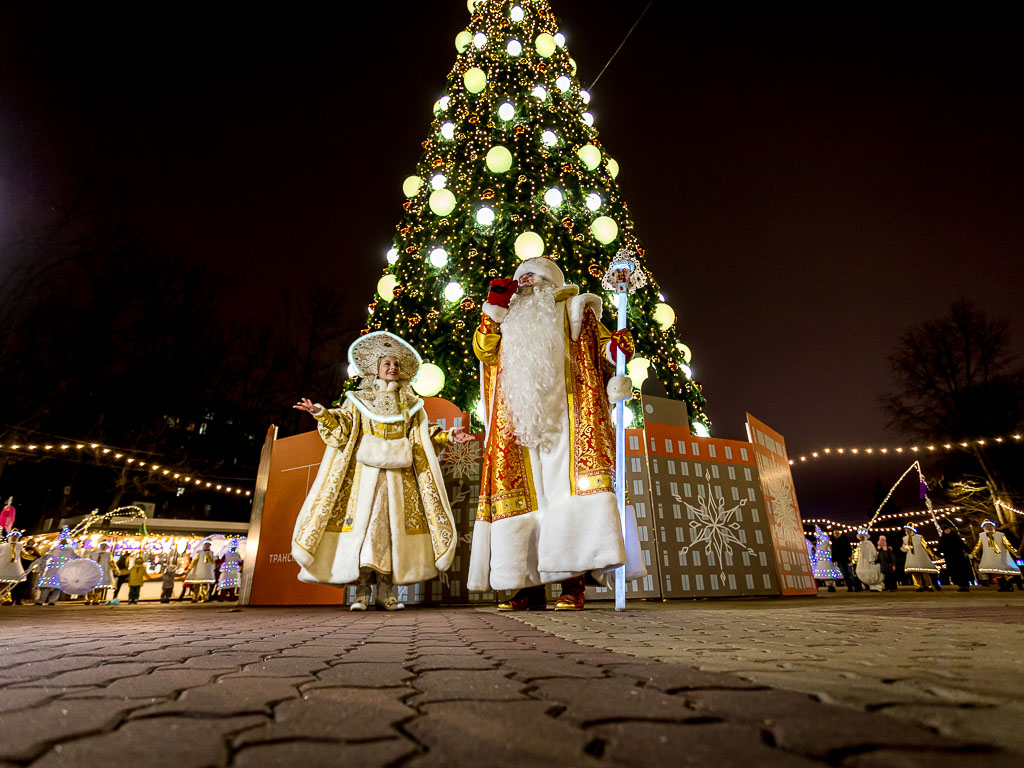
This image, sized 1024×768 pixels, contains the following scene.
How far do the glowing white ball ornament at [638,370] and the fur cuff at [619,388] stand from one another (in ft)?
11.7

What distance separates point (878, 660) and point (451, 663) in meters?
1.03

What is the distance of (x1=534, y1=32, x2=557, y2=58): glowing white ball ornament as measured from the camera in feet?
32.7

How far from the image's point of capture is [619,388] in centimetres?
410

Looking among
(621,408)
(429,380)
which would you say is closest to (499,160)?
(429,380)

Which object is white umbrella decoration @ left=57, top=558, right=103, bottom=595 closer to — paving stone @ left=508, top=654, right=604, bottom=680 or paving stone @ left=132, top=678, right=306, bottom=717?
paving stone @ left=132, top=678, right=306, bottom=717

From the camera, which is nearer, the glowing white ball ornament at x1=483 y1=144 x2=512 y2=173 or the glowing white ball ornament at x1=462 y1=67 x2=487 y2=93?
the glowing white ball ornament at x1=483 y1=144 x2=512 y2=173

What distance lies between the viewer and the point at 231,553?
12.1 metres

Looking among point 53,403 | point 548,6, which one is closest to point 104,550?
point 53,403

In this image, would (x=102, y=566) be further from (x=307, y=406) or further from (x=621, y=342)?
(x=621, y=342)

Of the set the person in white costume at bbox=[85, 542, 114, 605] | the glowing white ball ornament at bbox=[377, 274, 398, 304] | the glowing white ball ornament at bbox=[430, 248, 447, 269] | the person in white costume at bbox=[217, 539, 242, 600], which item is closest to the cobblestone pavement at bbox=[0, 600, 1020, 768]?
the glowing white ball ornament at bbox=[430, 248, 447, 269]

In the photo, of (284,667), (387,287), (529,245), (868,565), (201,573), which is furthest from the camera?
(868,565)

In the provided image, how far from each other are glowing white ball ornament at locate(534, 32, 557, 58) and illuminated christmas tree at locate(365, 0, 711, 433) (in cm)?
3

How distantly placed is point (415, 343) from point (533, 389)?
14.1 ft

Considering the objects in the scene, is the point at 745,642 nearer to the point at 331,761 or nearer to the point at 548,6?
the point at 331,761
